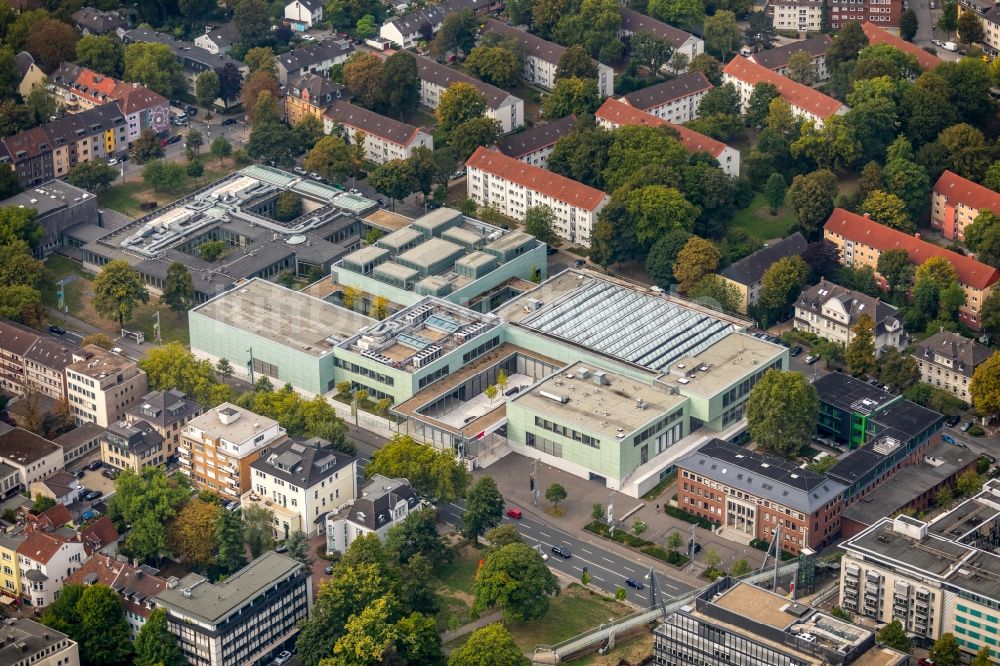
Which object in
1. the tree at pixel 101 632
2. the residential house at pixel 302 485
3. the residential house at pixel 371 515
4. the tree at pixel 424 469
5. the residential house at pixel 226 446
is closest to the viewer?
the tree at pixel 101 632

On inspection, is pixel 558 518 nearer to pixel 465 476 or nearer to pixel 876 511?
pixel 465 476

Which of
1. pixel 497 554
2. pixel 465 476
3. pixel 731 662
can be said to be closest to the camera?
pixel 731 662

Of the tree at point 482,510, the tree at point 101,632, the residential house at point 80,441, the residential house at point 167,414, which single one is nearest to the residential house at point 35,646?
the tree at point 101,632

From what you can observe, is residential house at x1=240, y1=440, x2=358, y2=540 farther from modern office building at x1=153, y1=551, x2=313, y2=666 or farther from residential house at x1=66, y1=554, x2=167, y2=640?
residential house at x1=66, y1=554, x2=167, y2=640

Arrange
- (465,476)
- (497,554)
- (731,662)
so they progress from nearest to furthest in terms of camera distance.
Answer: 1. (731,662)
2. (497,554)
3. (465,476)

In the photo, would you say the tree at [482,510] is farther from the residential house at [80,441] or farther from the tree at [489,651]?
the residential house at [80,441]

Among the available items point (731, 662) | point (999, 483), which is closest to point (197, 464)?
point (731, 662)
